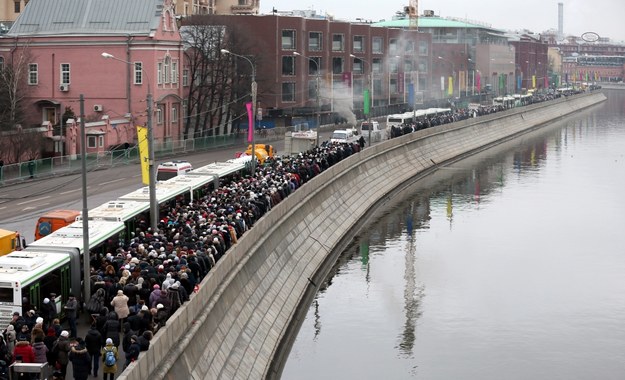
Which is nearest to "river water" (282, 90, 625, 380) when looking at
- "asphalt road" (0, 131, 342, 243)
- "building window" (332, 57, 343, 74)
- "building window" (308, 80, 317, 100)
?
"asphalt road" (0, 131, 342, 243)

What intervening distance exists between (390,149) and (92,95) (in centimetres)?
2299

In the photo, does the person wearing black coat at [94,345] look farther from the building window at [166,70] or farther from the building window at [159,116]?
the building window at [166,70]

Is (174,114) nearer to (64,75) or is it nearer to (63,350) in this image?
(64,75)

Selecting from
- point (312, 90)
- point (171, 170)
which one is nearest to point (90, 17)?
point (171, 170)

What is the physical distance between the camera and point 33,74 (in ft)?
271

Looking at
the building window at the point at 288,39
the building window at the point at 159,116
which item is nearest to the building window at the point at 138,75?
the building window at the point at 159,116

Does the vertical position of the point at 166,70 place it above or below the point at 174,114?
above

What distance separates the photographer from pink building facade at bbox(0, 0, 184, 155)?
81.1 m

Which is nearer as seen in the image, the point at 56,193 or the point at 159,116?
the point at 56,193

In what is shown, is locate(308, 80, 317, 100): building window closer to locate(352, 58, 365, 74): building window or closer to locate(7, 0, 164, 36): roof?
locate(352, 58, 365, 74): building window

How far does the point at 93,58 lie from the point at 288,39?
36125 mm

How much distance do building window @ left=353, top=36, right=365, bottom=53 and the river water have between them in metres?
48.8

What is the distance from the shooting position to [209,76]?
96.9 meters

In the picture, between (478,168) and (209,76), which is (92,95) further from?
(478,168)
